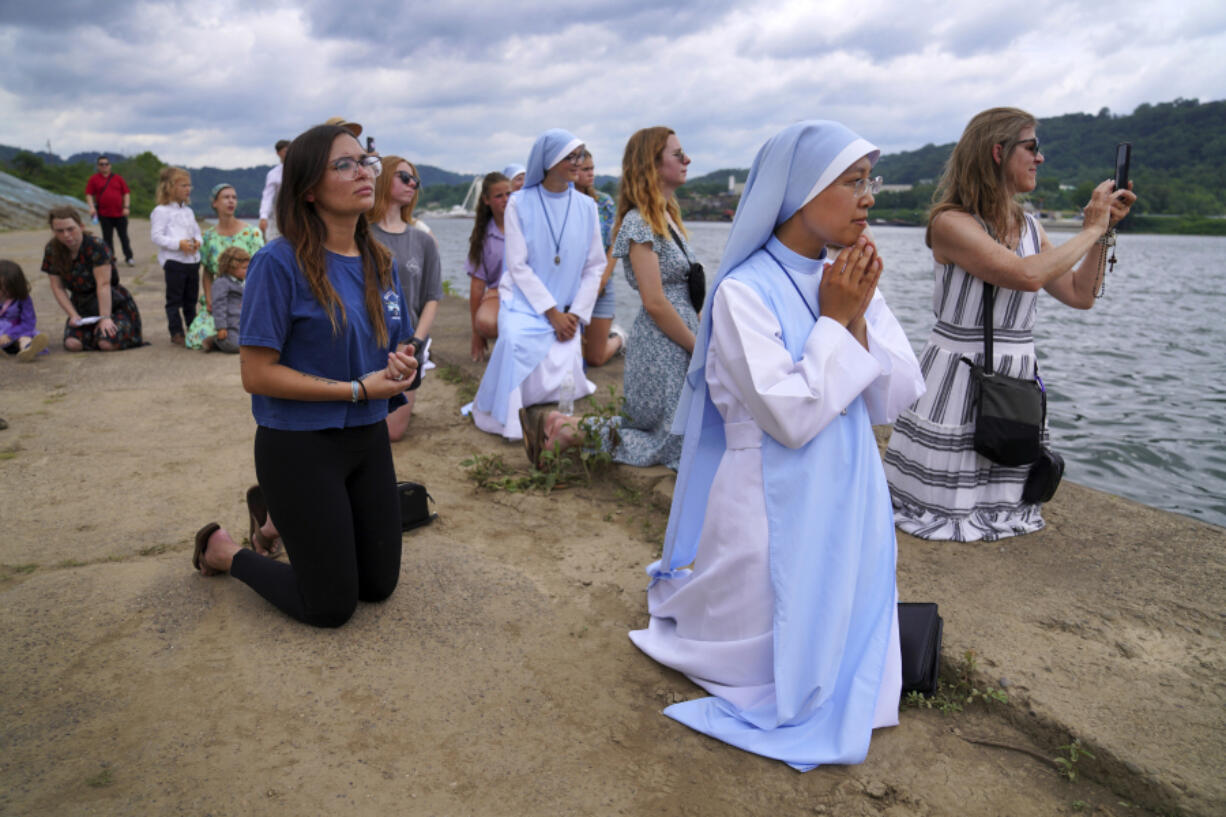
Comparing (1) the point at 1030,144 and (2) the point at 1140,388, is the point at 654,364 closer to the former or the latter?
(1) the point at 1030,144

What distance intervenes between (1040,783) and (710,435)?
1.48 metres

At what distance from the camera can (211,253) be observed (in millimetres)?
8633

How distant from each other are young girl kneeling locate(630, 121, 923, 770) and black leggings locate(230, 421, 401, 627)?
1.30m

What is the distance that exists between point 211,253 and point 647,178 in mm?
5877

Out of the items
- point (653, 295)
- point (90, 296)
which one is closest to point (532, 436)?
point (653, 295)

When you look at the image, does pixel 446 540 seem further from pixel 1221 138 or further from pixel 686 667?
pixel 1221 138

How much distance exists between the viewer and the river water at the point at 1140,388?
6.23m

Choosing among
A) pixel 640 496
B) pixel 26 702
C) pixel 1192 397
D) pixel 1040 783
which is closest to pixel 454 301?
pixel 640 496

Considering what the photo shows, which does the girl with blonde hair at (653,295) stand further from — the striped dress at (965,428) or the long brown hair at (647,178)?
the striped dress at (965,428)

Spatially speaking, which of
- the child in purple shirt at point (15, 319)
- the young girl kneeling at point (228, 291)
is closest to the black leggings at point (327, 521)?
the young girl kneeling at point (228, 291)

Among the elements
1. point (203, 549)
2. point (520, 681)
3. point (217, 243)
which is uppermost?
point (217, 243)

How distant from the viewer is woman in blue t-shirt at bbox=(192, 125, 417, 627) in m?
2.86

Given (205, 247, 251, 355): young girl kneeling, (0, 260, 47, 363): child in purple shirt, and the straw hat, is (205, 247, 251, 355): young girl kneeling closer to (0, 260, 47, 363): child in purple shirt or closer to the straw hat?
(0, 260, 47, 363): child in purple shirt

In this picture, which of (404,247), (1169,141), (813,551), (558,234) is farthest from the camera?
(1169,141)
